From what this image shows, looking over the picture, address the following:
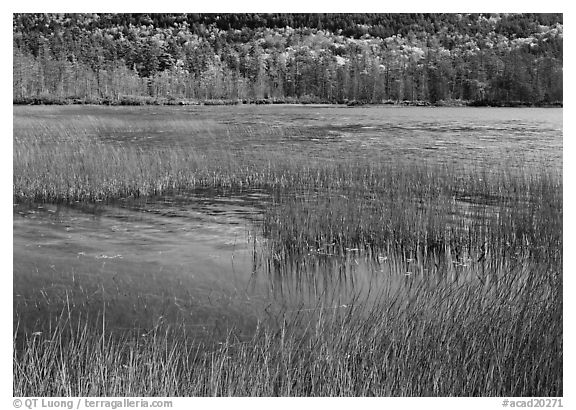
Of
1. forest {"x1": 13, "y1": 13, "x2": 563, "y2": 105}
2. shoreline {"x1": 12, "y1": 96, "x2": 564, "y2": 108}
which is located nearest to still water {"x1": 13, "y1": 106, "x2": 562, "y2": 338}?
shoreline {"x1": 12, "y1": 96, "x2": 564, "y2": 108}

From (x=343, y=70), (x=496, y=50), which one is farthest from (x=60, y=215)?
(x=496, y=50)

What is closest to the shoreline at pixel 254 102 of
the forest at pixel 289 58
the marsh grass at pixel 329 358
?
the forest at pixel 289 58

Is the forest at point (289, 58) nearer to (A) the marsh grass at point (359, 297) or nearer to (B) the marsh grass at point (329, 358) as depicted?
(A) the marsh grass at point (359, 297)

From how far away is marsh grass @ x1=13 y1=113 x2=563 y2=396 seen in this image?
4.11m

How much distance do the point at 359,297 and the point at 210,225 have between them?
1350 millimetres

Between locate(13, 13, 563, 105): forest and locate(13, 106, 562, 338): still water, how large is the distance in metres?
0.16

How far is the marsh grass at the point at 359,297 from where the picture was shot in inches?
162

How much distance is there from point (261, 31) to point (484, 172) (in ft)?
7.13

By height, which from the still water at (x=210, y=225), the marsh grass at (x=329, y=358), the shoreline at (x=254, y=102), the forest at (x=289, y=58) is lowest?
the marsh grass at (x=329, y=358)

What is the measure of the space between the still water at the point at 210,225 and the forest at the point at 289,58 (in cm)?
16

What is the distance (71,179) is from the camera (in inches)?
220

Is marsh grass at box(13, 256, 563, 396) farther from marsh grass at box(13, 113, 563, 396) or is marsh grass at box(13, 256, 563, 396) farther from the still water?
the still water

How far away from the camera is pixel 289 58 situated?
5.46 m

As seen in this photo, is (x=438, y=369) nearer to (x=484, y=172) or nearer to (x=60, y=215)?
(x=484, y=172)
